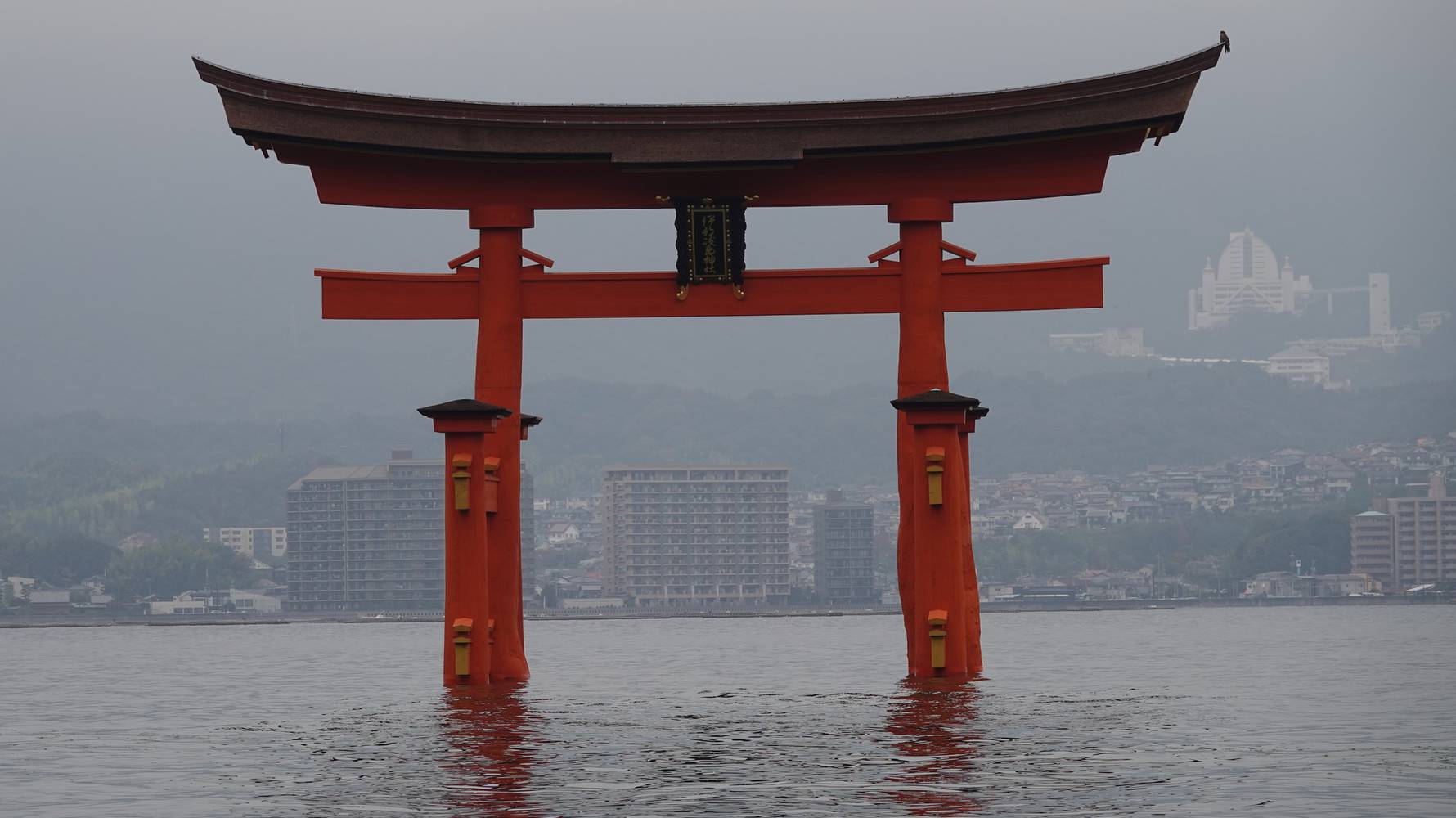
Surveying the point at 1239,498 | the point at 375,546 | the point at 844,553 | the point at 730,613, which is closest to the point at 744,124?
the point at 730,613

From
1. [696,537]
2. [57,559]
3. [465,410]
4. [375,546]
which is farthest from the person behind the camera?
[696,537]

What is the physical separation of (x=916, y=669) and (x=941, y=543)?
1831 millimetres

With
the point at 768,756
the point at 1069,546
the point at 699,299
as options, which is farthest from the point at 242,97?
the point at 1069,546

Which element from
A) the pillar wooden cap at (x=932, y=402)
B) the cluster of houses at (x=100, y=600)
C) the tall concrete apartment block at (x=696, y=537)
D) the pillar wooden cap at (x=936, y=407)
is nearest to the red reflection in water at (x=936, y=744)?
the pillar wooden cap at (x=936, y=407)

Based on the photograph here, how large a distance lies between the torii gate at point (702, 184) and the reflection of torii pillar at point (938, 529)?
122 millimetres

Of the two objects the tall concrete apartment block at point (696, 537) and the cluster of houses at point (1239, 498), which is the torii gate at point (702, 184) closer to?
the tall concrete apartment block at point (696, 537)

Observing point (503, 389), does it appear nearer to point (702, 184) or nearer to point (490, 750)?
point (702, 184)

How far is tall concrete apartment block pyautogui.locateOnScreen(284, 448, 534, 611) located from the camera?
493ft

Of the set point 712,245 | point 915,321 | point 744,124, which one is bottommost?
point 915,321

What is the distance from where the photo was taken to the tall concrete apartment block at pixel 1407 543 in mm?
144375

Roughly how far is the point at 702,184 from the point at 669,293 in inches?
53.7

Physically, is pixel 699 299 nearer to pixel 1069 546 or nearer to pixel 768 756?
pixel 768 756

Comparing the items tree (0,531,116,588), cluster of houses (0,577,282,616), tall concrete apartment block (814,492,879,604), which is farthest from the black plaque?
tree (0,531,116,588)

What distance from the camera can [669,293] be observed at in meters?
23.3
